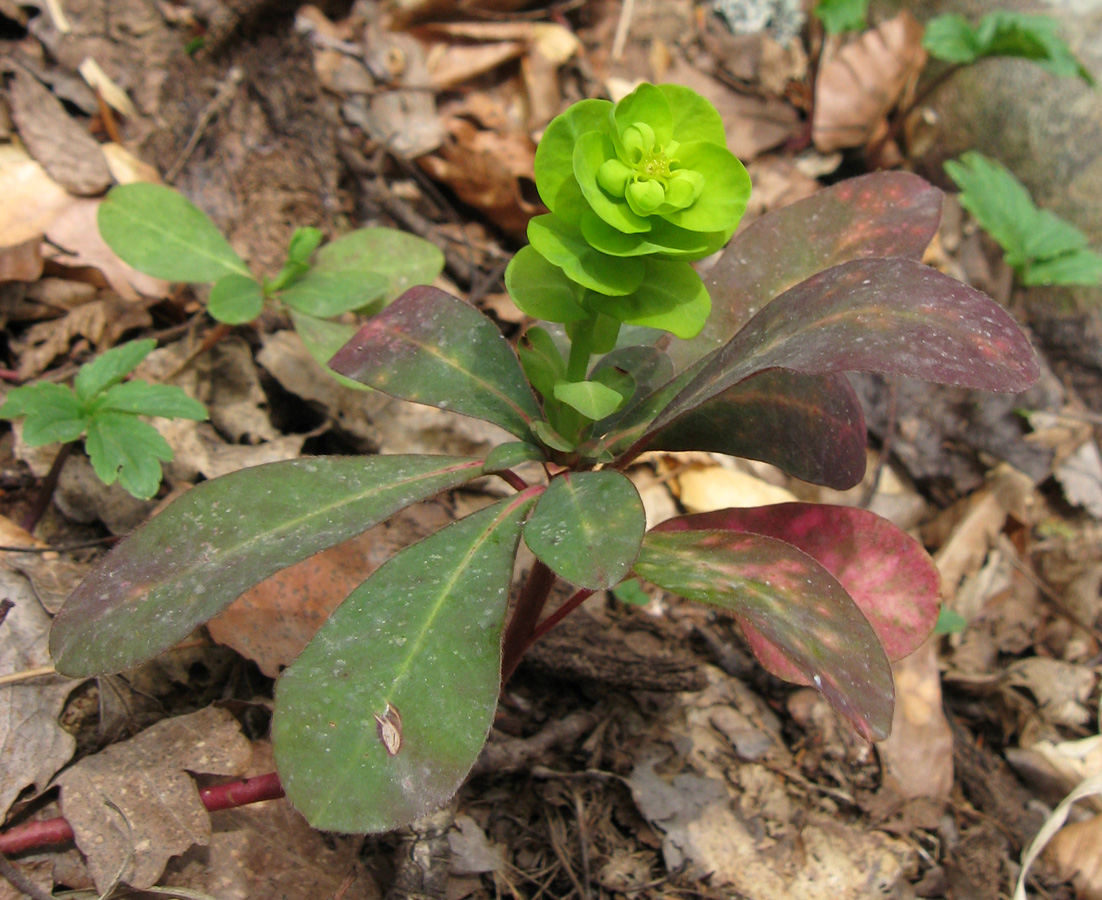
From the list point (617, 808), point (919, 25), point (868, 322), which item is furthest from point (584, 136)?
point (919, 25)

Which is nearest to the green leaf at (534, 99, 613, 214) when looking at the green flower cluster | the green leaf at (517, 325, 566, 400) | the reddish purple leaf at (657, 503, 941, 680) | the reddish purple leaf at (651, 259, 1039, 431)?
the green flower cluster

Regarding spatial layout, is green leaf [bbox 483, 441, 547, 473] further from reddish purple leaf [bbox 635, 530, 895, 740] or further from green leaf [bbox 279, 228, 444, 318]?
green leaf [bbox 279, 228, 444, 318]

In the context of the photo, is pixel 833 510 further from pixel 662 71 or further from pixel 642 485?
pixel 662 71

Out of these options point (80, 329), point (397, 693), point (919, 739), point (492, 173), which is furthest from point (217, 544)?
point (492, 173)

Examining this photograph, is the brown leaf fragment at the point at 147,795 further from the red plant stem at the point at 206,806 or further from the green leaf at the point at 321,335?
the green leaf at the point at 321,335

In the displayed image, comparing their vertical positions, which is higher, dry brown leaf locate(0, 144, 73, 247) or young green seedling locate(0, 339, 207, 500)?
dry brown leaf locate(0, 144, 73, 247)

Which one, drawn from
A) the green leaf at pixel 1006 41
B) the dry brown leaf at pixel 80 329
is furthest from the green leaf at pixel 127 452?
the green leaf at pixel 1006 41
